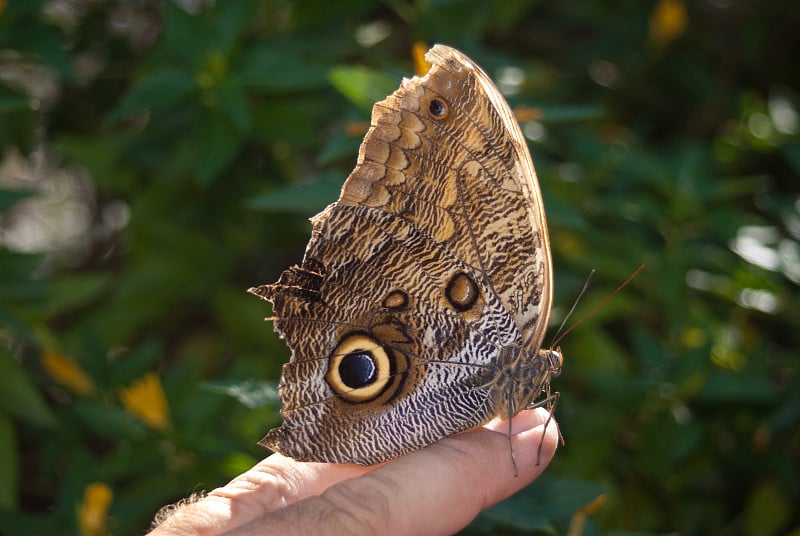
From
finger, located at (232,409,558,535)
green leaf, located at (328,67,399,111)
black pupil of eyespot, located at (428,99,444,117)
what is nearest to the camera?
finger, located at (232,409,558,535)

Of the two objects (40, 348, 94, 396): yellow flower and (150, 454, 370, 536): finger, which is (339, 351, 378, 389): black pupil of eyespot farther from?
(40, 348, 94, 396): yellow flower

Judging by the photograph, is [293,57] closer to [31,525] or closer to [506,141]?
[506,141]

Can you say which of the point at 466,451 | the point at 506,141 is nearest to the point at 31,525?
the point at 466,451

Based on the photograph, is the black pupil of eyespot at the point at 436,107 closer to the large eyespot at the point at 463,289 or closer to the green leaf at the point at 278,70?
the large eyespot at the point at 463,289

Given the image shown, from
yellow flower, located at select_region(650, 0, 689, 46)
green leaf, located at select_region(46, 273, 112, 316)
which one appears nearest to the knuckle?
green leaf, located at select_region(46, 273, 112, 316)

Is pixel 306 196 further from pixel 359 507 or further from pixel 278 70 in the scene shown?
pixel 359 507
